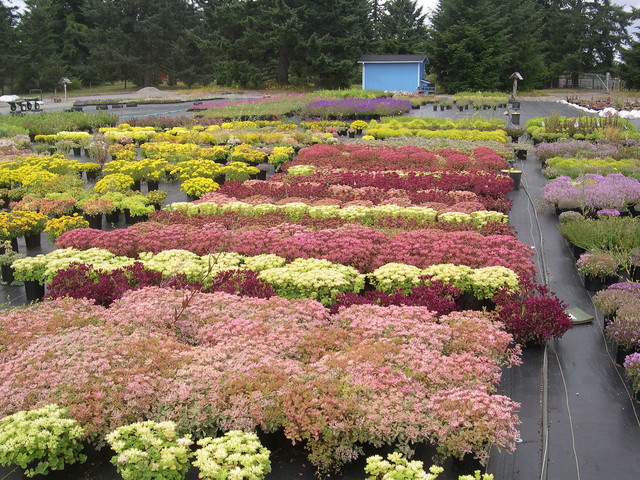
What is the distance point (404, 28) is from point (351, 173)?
50.9m

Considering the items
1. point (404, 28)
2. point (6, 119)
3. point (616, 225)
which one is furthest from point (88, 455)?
point (404, 28)

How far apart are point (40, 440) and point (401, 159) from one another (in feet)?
40.7

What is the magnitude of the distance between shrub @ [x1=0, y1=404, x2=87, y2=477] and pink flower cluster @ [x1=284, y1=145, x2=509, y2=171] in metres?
11.3

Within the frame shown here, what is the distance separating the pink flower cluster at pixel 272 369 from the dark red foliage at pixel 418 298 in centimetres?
22

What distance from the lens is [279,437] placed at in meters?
4.64

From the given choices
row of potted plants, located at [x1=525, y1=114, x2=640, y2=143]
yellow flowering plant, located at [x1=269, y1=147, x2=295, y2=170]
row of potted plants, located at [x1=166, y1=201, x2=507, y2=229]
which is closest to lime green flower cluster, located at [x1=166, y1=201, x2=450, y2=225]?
row of potted plants, located at [x1=166, y1=201, x2=507, y2=229]

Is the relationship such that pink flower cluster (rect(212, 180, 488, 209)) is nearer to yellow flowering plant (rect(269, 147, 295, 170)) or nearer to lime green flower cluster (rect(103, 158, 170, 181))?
lime green flower cluster (rect(103, 158, 170, 181))

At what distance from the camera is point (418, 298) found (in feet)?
21.4

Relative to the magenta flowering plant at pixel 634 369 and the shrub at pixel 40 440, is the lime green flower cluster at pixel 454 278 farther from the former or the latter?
the shrub at pixel 40 440

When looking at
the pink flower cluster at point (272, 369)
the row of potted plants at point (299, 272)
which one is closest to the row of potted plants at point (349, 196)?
the row of potted plants at point (299, 272)

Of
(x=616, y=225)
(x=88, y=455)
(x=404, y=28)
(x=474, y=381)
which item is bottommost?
(x=88, y=455)

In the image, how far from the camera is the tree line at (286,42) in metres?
49.7

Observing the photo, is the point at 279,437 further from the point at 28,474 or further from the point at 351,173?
the point at 351,173

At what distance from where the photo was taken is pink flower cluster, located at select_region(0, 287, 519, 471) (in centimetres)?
432
